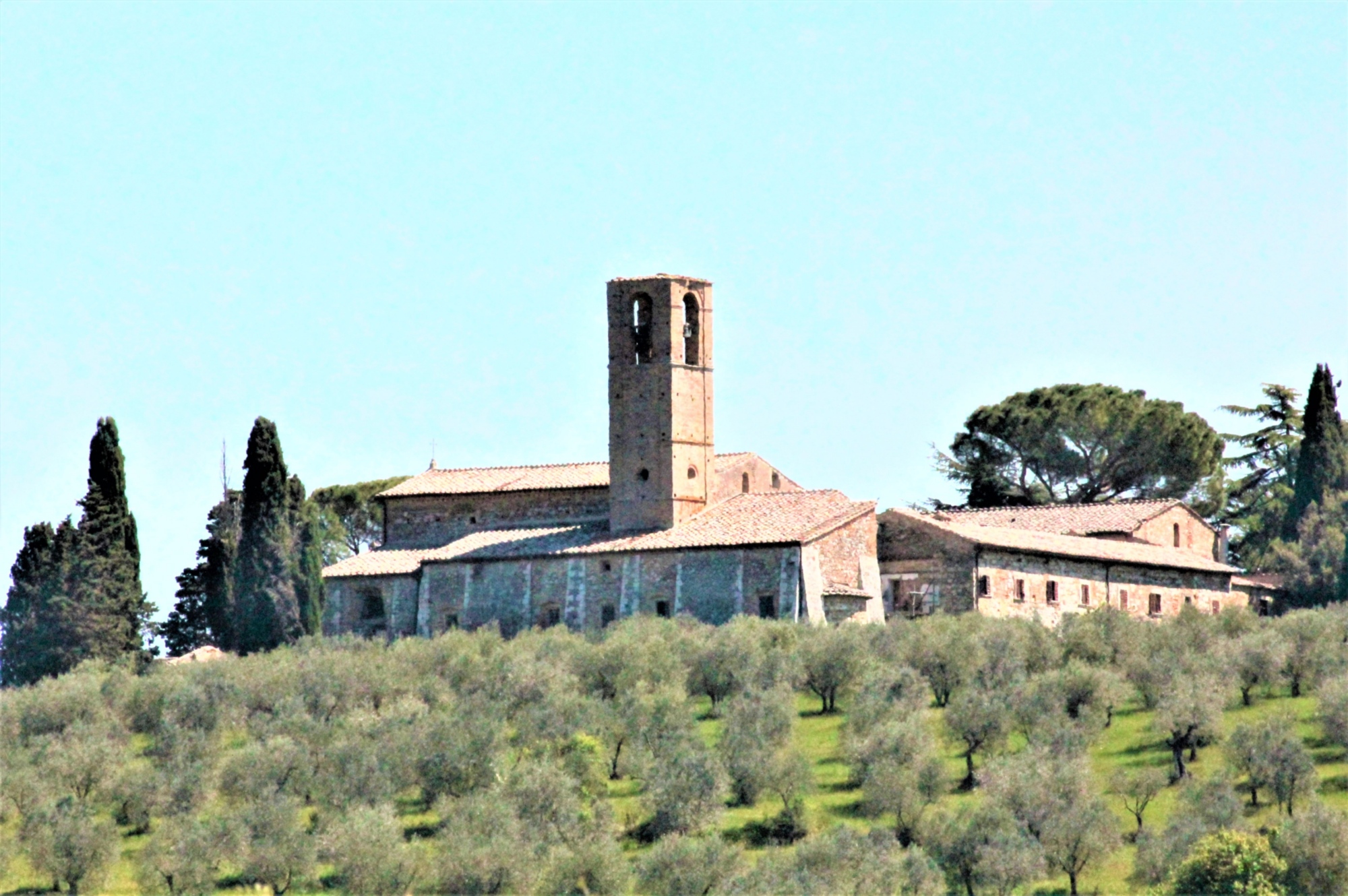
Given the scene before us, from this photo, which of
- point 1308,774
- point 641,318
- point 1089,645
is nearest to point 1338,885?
point 1308,774

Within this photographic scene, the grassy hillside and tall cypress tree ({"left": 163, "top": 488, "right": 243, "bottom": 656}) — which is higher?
tall cypress tree ({"left": 163, "top": 488, "right": 243, "bottom": 656})

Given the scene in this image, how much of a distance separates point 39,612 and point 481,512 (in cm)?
988

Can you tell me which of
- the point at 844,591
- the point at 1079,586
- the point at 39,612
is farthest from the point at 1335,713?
the point at 39,612

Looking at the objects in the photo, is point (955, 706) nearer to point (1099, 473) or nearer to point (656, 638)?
point (656, 638)

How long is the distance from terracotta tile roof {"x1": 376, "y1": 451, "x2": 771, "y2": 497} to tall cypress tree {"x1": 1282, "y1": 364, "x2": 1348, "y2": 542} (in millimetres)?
17012

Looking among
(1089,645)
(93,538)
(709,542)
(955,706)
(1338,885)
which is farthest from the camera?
(93,538)

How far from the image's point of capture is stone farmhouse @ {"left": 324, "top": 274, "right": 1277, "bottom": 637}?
52.7 m

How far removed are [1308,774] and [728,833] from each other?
835 centimetres

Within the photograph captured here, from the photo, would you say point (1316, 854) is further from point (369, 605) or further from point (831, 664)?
point (369, 605)

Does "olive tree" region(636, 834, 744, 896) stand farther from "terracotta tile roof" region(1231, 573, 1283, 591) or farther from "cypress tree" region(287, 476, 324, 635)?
"terracotta tile roof" region(1231, 573, 1283, 591)

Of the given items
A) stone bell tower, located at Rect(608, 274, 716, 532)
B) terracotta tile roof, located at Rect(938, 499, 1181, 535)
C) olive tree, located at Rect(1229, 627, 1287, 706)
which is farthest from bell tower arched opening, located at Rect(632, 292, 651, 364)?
olive tree, located at Rect(1229, 627, 1287, 706)

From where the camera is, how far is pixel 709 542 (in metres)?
52.9

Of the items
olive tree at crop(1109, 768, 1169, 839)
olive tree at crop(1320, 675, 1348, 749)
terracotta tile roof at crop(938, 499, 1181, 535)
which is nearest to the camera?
olive tree at crop(1109, 768, 1169, 839)

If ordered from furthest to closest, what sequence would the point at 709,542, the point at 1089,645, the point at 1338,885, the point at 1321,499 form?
the point at 1321,499
the point at 709,542
the point at 1089,645
the point at 1338,885
